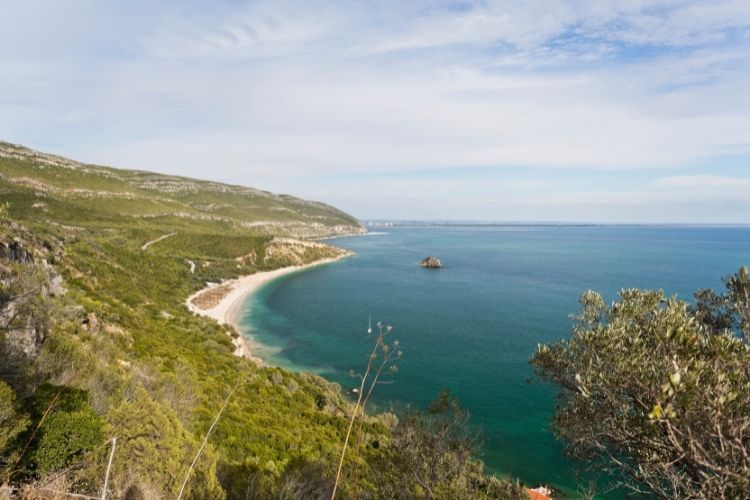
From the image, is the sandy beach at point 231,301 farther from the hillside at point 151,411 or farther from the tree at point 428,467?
the tree at point 428,467

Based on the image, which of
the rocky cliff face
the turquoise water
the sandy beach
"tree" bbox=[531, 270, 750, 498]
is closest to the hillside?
the rocky cliff face

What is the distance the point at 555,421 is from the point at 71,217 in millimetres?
115684

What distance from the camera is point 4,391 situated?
984 centimetres

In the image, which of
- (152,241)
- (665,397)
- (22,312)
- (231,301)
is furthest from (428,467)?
(152,241)

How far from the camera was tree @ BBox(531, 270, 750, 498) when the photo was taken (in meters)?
6.55

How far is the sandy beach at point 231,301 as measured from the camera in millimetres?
47881

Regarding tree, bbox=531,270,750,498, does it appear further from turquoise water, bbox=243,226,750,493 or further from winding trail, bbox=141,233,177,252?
winding trail, bbox=141,233,177,252

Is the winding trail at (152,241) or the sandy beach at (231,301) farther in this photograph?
the winding trail at (152,241)

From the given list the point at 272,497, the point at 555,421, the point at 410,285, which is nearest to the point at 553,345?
the point at 555,421

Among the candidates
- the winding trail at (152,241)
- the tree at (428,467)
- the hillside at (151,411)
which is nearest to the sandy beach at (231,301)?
the hillside at (151,411)

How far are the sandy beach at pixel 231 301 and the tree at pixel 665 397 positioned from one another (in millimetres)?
36958

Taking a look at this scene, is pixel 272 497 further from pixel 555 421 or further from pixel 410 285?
pixel 410 285

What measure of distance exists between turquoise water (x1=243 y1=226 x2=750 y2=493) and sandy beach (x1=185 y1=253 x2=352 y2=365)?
2.29m

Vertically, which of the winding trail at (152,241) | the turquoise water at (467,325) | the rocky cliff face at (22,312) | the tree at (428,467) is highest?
the rocky cliff face at (22,312)
